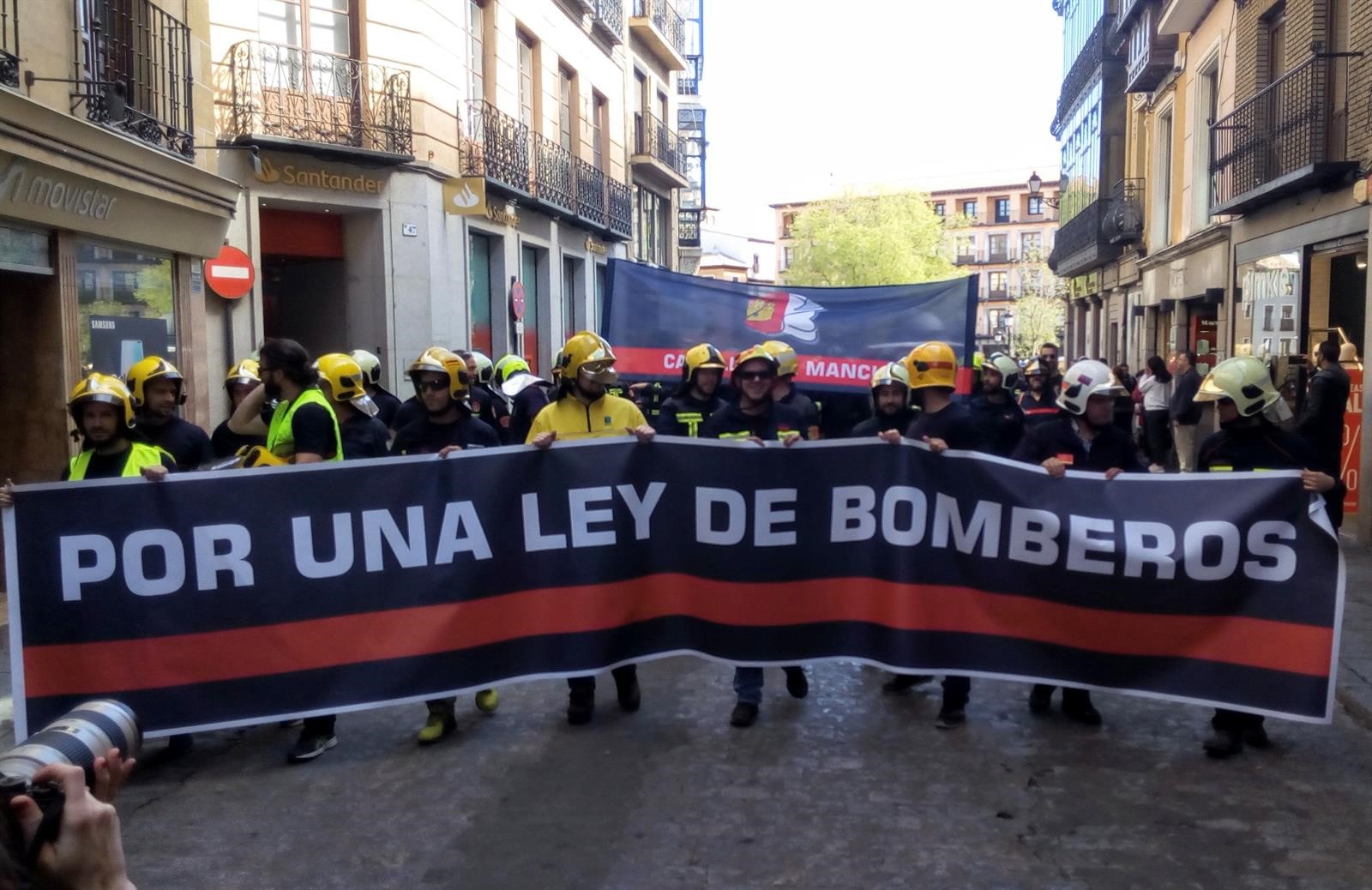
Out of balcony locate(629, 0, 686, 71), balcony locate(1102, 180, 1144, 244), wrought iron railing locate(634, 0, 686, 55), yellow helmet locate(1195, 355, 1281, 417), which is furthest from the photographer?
wrought iron railing locate(634, 0, 686, 55)

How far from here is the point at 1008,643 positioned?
19.4 ft

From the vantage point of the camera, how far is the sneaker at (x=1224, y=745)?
564 cm

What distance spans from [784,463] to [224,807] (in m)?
2.95

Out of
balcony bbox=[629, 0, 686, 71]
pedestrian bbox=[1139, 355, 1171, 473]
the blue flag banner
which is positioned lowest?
pedestrian bbox=[1139, 355, 1171, 473]

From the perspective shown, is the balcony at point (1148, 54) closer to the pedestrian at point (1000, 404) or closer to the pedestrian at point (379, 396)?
the pedestrian at point (1000, 404)

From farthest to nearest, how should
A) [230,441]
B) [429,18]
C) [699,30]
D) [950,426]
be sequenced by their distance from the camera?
[699,30], [429,18], [230,441], [950,426]

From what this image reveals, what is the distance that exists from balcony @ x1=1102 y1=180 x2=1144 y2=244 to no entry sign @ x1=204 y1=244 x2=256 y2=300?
19.4 meters

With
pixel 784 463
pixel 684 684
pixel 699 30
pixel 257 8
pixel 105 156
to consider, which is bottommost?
pixel 684 684

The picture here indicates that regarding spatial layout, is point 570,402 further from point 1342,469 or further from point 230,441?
point 1342,469

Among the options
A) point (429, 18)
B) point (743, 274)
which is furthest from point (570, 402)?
point (743, 274)

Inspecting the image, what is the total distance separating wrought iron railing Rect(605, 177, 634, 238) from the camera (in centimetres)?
2923

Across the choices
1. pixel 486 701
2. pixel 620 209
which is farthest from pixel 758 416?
pixel 620 209

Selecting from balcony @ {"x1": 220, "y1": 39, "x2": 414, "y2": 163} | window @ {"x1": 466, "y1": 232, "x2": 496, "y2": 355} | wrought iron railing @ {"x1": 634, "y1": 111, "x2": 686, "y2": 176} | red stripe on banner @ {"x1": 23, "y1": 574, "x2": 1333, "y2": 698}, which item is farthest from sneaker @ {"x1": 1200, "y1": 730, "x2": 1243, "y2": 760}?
wrought iron railing @ {"x1": 634, "y1": 111, "x2": 686, "y2": 176}

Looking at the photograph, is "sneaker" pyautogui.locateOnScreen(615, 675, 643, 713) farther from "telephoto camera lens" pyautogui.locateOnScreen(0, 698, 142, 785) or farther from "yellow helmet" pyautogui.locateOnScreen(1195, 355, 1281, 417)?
"telephoto camera lens" pyautogui.locateOnScreen(0, 698, 142, 785)
